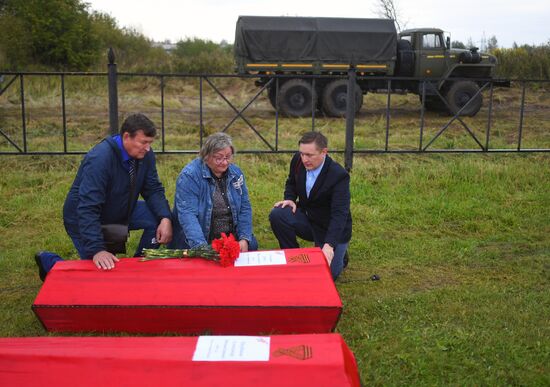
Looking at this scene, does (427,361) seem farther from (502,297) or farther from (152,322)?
(152,322)

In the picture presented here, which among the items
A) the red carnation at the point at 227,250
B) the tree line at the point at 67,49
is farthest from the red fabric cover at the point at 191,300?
Answer: the tree line at the point at 67,49

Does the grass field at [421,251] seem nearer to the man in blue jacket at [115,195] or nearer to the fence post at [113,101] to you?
the man in blue jacket at [115,195]

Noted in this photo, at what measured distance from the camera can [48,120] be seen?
11.9 metres

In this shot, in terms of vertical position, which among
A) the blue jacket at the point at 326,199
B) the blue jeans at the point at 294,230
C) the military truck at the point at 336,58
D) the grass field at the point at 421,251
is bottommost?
the grass field at the point at 421,251

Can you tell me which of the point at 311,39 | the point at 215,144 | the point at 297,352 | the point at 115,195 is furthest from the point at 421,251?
the point at 311,39

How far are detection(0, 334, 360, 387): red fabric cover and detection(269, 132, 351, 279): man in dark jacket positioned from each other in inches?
69.3

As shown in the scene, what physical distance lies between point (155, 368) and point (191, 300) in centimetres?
104

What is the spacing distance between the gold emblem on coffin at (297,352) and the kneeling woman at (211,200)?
1523 millimetres

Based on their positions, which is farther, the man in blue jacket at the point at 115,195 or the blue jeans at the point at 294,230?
the blue jeans at the point at 294,230

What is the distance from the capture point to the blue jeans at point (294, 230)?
456 centimetres

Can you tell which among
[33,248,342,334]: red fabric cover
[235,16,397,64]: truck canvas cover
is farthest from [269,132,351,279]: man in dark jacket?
[235,16,397,64]: truck canvas cover

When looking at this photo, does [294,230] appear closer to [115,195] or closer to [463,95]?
[115,195]

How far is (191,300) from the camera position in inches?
132

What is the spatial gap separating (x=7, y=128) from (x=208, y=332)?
29.6 feet
